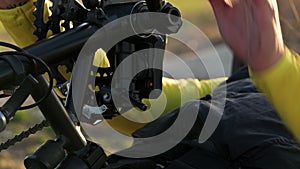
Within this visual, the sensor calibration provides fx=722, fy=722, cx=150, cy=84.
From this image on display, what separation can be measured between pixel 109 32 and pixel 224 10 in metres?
0.19

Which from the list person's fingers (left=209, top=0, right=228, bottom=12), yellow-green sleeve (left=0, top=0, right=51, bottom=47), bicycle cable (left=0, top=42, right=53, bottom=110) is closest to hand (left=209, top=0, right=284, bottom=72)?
person's fingers (left=209, top=0, right=228, bottom=12)

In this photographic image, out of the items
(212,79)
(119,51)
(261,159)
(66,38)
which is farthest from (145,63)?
(212,79)

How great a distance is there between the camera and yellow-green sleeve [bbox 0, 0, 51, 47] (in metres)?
1.45

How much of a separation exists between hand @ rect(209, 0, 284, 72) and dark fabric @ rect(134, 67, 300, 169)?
1.05ft

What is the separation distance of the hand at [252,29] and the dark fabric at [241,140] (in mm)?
320

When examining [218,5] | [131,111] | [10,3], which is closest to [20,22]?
[10,3]

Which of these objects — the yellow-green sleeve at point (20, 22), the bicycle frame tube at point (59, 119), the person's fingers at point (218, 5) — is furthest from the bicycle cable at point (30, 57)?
the yellow-green sleeve at point (20, 22)

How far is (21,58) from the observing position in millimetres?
1015

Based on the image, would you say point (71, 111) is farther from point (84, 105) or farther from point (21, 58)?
point (21, 58)

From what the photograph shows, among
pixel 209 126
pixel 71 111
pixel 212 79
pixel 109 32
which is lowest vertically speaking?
pixel 212 79

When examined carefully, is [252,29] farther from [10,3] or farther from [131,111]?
[10,3]

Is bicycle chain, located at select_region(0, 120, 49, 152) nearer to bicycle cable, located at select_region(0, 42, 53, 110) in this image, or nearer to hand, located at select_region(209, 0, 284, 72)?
bicycle cable, located at select_region(0, 42, 53, 110)

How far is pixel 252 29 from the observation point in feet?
3.35

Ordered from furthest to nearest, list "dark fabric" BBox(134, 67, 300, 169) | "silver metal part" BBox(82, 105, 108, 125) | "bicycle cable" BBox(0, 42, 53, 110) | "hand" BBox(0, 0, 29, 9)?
"hand" BBox(0, 0, 29, 9) < "dark fabric" BBox(134, 67, 300, 169) < "silver metal part" BBox(82, 105, 108, 125) < "bicycle cable" BBox(0, 42, 53, 110)
